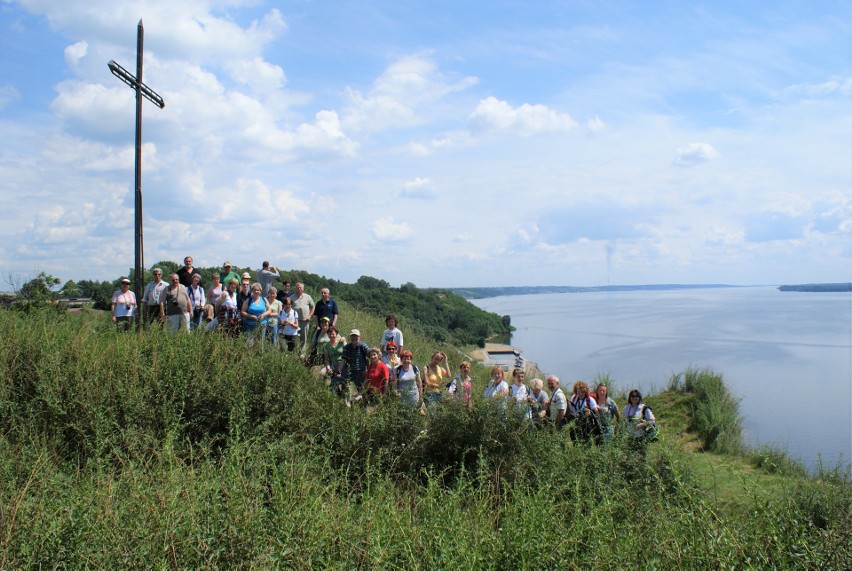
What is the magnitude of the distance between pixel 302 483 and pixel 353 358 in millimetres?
3683

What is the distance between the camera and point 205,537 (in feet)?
17.1

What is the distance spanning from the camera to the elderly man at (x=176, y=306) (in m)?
10.9

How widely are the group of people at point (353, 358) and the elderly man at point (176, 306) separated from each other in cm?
2

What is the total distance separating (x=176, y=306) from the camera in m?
10.9

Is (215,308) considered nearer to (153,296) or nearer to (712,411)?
(153,296)

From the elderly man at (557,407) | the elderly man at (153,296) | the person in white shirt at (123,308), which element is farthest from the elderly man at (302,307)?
the elderly man at (557,407)

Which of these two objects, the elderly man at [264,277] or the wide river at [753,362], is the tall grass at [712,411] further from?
the elderly man at [264,277]

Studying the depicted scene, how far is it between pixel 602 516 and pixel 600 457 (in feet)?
6.37

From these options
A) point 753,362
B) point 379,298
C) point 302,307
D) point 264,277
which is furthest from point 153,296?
point 753,362

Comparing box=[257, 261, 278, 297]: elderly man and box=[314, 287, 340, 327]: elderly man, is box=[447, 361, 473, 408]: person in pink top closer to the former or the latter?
box=[314, 287, 340, 327]: elderly man

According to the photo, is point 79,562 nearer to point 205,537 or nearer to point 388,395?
point 205,537

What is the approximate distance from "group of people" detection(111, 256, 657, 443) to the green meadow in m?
0.44

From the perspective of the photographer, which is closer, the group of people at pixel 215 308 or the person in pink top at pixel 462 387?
the person in pink top at pixel 462 387

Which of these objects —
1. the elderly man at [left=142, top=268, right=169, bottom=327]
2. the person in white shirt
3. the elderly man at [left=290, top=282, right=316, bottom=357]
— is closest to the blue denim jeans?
the elderly man at [left=290, top=282, right=316, bottom=357]
